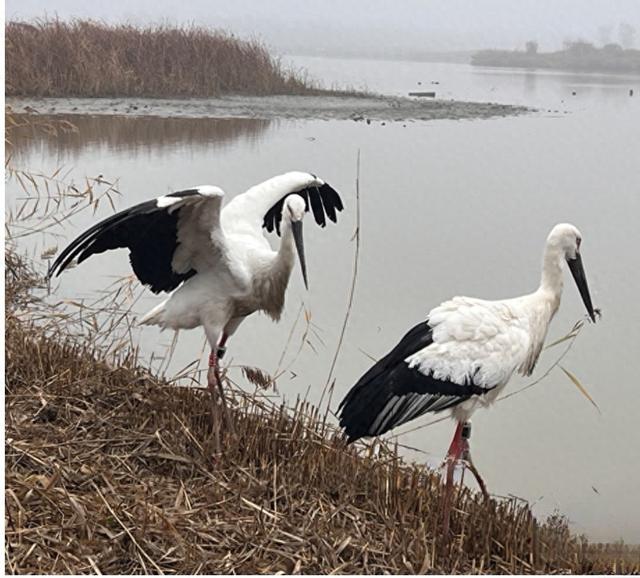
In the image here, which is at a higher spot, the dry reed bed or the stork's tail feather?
the stork's tail feather

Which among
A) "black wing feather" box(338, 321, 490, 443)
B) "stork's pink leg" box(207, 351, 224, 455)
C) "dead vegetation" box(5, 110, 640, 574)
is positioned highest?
"black wing feather" box(338, 321, 490, 443)

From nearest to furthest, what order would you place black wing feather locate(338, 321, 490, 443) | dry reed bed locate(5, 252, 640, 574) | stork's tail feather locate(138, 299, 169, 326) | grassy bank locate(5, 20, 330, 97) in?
dry reed bed locate(5, 252, 640, 574)
black wing feather locate(338, 321, 490, 443)
stork's tail feather locate(138, 299, 169, 326)
grassy bank locate(5, 20, 330, 97)

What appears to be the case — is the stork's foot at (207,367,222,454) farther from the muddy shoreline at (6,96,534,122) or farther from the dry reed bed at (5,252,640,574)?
the muddy shoreline at (6,96,534,122)

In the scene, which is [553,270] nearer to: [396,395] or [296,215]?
[396,395]

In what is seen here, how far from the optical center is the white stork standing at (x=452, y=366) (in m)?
3.38

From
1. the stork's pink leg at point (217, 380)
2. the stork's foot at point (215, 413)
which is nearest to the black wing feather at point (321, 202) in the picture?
the stork's pink leg at point (217, 380)

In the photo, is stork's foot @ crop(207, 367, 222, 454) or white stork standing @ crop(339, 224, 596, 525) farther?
stork's foot @ crop(207, 367, 222, 454)

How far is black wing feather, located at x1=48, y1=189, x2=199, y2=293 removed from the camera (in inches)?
140

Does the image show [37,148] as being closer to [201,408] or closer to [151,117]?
[151,117]

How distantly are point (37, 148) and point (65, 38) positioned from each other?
68 centimetres

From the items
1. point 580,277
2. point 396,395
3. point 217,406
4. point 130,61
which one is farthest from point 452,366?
point 130,61

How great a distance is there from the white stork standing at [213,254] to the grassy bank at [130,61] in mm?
3680

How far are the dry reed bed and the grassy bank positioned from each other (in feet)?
12.9

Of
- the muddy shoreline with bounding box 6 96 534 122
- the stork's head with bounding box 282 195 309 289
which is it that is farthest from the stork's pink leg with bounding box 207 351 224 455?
the muddy shoreline with bounding box 6 96 534 122
